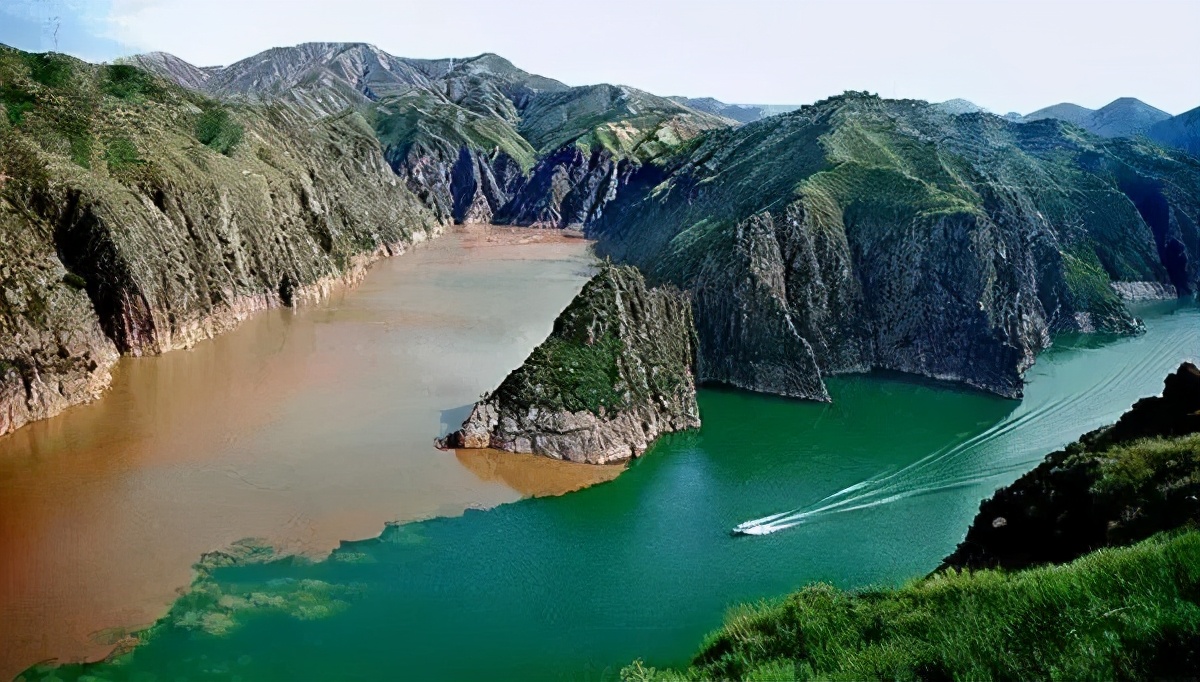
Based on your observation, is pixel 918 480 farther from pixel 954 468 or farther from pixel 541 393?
pixel 541 393

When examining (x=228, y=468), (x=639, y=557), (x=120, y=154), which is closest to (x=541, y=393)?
(x=639, y=557)

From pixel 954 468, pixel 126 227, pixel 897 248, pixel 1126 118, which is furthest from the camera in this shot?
pixel 1126 118

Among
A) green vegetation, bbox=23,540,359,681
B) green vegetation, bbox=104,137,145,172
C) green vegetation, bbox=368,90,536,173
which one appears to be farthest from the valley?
green vegetation, bbox=368,90,536,173

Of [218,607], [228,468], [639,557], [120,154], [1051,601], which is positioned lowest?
[639,557]

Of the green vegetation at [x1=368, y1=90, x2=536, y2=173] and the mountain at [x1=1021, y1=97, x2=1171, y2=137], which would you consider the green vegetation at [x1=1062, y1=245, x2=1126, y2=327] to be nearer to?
the mountain at [x1=1021, y1=97, x2=1171, y2=137]

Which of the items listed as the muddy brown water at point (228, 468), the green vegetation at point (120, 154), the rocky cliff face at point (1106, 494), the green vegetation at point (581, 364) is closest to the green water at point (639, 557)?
the muddy brown water at point (228, 468)

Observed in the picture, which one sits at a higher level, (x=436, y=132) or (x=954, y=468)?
(x=436, y=132)
